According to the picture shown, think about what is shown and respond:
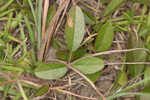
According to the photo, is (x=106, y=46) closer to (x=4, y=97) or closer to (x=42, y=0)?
(x=42, y=0)

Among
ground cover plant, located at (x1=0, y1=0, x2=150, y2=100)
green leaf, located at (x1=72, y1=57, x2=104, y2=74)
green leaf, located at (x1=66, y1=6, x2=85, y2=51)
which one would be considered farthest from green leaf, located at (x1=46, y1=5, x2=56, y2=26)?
green leaf, located at (x1=72, y1=57, x2=104, y2=74)

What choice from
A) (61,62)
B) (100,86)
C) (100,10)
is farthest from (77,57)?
(100,10)

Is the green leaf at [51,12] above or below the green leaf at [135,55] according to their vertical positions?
above

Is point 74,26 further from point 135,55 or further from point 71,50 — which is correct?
point 135,55

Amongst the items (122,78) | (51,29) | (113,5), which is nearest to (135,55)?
(122,78)

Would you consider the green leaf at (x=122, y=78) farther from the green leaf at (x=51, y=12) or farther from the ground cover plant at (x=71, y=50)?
the green leaf at (x=51, y=12)

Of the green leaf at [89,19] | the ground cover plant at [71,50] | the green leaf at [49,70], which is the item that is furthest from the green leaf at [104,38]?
the green leaf at [49,70]

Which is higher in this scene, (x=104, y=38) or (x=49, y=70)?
(x=104, y=38)

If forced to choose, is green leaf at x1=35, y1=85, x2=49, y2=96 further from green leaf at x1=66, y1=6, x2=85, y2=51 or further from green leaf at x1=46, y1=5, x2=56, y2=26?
green leaf at x1=46, y1=5, x2=56, y2=26
